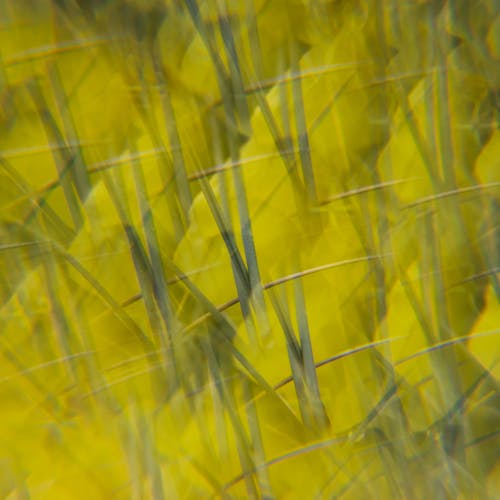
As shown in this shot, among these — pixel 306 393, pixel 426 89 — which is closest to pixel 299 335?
pixel 306 393

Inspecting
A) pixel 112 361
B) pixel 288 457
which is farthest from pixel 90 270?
pixel 288 457

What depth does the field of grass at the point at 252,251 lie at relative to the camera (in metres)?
0.30

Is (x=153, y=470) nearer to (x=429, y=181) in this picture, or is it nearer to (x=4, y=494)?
(x=4, y=494)

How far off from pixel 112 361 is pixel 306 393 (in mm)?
114

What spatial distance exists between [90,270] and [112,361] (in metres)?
0.05

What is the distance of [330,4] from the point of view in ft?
1.00

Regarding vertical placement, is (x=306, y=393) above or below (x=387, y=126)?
below

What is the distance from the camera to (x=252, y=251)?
310 millimetres

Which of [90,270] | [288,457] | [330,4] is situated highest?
[330,4]

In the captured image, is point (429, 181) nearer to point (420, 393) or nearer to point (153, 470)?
point (420, 393)

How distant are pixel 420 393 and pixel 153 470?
0.16 m

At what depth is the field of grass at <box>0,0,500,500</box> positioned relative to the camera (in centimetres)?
30

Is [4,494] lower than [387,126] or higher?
lower

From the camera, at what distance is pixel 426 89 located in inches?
12.4
